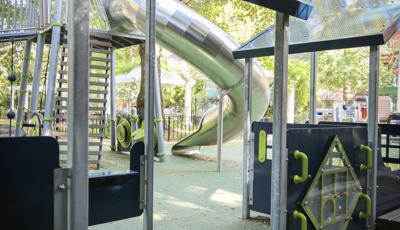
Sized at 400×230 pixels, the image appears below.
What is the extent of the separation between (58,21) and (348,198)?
6207 millimetres

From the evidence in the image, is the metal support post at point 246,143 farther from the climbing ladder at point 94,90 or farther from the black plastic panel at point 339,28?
the climbing ladder at point 94,90

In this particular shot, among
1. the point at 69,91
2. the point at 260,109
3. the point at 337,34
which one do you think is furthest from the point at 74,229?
the point at 260,109

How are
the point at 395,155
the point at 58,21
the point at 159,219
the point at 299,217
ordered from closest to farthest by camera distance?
the point at 299,217 < the point at 159,219 < the point at 395,155 < the point at 58,21

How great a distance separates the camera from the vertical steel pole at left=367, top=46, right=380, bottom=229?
423 cm

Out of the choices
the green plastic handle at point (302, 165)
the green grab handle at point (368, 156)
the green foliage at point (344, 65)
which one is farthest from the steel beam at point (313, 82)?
the green foliage at point (344, 65)

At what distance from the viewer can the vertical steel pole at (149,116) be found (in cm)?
312

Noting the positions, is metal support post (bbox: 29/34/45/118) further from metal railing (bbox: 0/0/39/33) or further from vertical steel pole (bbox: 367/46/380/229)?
vertical steel pole (bbox: 367/46/380/229)

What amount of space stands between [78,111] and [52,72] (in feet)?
20.5

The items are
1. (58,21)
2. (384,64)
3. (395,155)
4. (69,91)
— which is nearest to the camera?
(69,91)

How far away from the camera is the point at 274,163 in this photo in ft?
10.2

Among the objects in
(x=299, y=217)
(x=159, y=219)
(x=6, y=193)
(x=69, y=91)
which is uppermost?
(x=69, y=91)

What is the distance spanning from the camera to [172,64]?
75.9 ft

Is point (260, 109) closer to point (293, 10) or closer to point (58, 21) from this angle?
point (58, 21)

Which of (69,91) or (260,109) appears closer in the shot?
(69,91)
